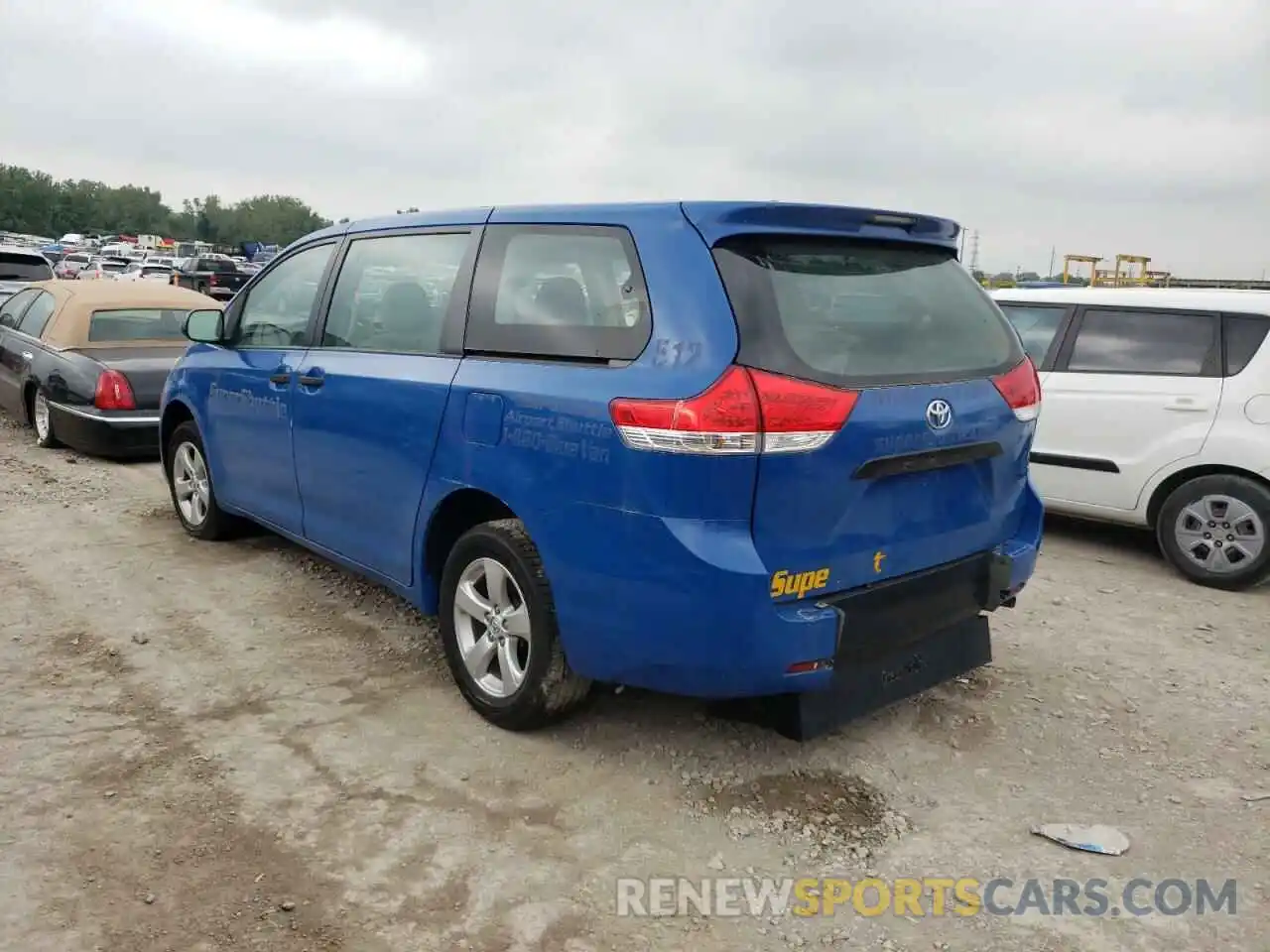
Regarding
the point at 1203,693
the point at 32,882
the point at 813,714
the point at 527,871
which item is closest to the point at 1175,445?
the point at 1203,693

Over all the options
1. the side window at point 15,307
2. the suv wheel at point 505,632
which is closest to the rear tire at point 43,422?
the side window at point 15,307

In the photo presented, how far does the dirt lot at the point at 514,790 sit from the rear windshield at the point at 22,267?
13.2 metres

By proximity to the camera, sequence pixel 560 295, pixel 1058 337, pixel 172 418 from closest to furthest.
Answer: pixel 560 295, pixel 172 418, pixel 1058 337

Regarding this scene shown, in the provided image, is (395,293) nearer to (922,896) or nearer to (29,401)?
(922,896)

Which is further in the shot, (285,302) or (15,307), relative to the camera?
(15,307)

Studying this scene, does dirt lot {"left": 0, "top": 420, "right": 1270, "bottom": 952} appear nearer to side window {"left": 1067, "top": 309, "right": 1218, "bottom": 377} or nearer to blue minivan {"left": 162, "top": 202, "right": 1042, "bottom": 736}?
blue minivan {"left": 162, "top": 202, "right": 1042, "bottom": 736}

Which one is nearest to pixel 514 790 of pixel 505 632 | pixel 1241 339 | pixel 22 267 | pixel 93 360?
pixel 505 632

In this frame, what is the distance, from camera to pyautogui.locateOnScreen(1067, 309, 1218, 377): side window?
227 inches

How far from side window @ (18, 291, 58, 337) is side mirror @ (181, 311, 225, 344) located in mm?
4353

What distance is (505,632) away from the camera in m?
3.46

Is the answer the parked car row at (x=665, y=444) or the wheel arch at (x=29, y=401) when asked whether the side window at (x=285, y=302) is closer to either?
the parked car row at (x=665, y=444)

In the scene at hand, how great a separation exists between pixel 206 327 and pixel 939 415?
3.86 metres

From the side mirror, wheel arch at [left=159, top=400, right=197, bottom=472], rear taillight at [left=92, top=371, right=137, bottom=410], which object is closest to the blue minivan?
the side mirror

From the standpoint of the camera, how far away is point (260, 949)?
2.42 m
